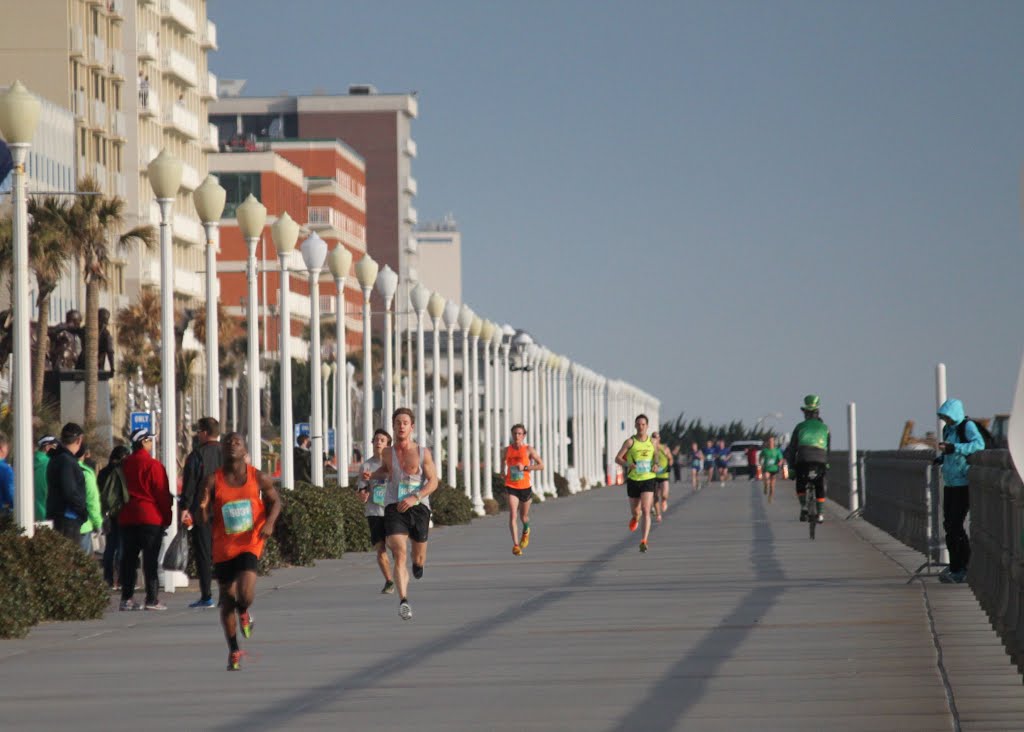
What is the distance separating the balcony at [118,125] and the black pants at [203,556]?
79698 mm

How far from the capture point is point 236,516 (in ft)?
54.7

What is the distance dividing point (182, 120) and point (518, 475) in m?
81.3

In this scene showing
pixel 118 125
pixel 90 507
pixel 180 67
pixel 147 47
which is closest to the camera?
pixel 90 507

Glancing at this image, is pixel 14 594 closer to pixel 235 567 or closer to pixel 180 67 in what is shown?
pixel 235 567

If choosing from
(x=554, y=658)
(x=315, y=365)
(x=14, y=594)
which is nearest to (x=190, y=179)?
(x=315, y=365)

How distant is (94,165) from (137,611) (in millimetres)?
76894

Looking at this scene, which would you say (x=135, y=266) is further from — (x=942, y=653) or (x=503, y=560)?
(x=942, y=653)

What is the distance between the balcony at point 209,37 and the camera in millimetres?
120312

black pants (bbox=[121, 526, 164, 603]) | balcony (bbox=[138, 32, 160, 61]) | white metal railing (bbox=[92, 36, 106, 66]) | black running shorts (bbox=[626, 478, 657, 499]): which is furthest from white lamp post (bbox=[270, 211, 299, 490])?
balcony (bbox=[138, 32, 160, 61])

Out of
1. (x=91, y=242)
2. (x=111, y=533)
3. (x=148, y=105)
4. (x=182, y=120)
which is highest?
(x=182, y=120)

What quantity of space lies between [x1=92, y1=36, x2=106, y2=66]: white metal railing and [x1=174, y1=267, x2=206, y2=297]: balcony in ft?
44.2

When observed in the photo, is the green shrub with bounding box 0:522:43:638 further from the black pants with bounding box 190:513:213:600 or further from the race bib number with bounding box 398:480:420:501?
the race bib number with bounding box 398:480:420:501

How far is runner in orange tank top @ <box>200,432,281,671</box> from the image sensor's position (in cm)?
1664

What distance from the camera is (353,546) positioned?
34531 mm
